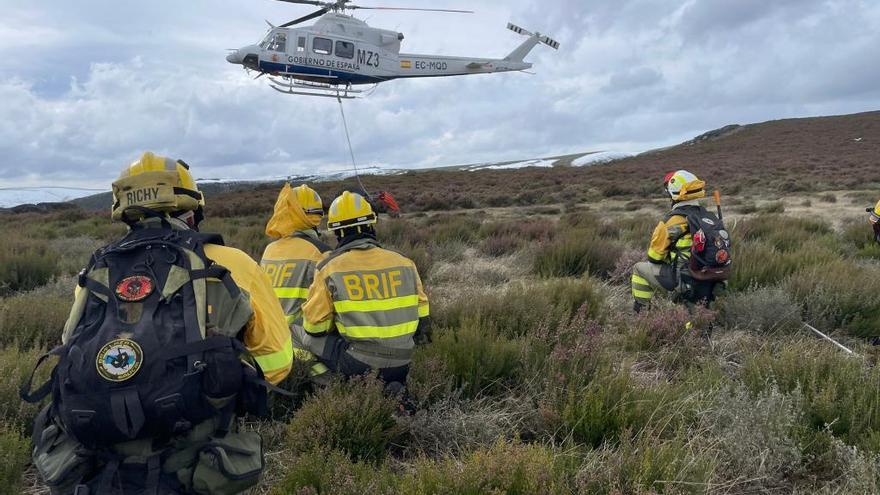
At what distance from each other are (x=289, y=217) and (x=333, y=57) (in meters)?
16.2

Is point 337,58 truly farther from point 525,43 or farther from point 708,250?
point 708,250

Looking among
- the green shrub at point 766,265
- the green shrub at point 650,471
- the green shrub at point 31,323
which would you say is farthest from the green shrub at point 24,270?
the green shrub at point 766,265

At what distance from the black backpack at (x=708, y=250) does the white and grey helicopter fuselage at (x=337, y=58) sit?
1478 centimetres

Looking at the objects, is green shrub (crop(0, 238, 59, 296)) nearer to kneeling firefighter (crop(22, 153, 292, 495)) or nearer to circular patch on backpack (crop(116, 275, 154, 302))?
kneeling firefighter (crop(22, 153, 292, 495))

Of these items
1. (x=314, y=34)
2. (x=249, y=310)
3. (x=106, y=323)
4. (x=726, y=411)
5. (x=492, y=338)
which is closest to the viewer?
(x=106, y=323)

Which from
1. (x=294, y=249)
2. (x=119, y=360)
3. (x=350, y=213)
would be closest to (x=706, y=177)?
(x=294, y=249)

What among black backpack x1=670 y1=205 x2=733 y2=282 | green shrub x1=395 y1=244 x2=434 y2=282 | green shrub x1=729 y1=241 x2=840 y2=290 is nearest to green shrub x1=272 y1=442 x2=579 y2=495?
black backpack x1=670 y1=205 x2=733 y2=282

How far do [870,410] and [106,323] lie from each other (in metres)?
3.72

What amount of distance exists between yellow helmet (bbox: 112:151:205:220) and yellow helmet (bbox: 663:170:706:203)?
15.5ft

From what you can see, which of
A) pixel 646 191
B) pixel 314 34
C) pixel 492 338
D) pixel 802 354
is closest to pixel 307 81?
pixel 314 34

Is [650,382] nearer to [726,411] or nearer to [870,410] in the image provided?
[726,411]

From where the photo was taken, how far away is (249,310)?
6.72 feet

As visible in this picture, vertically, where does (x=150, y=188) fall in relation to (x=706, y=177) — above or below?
above

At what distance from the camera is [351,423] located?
3.03 m
